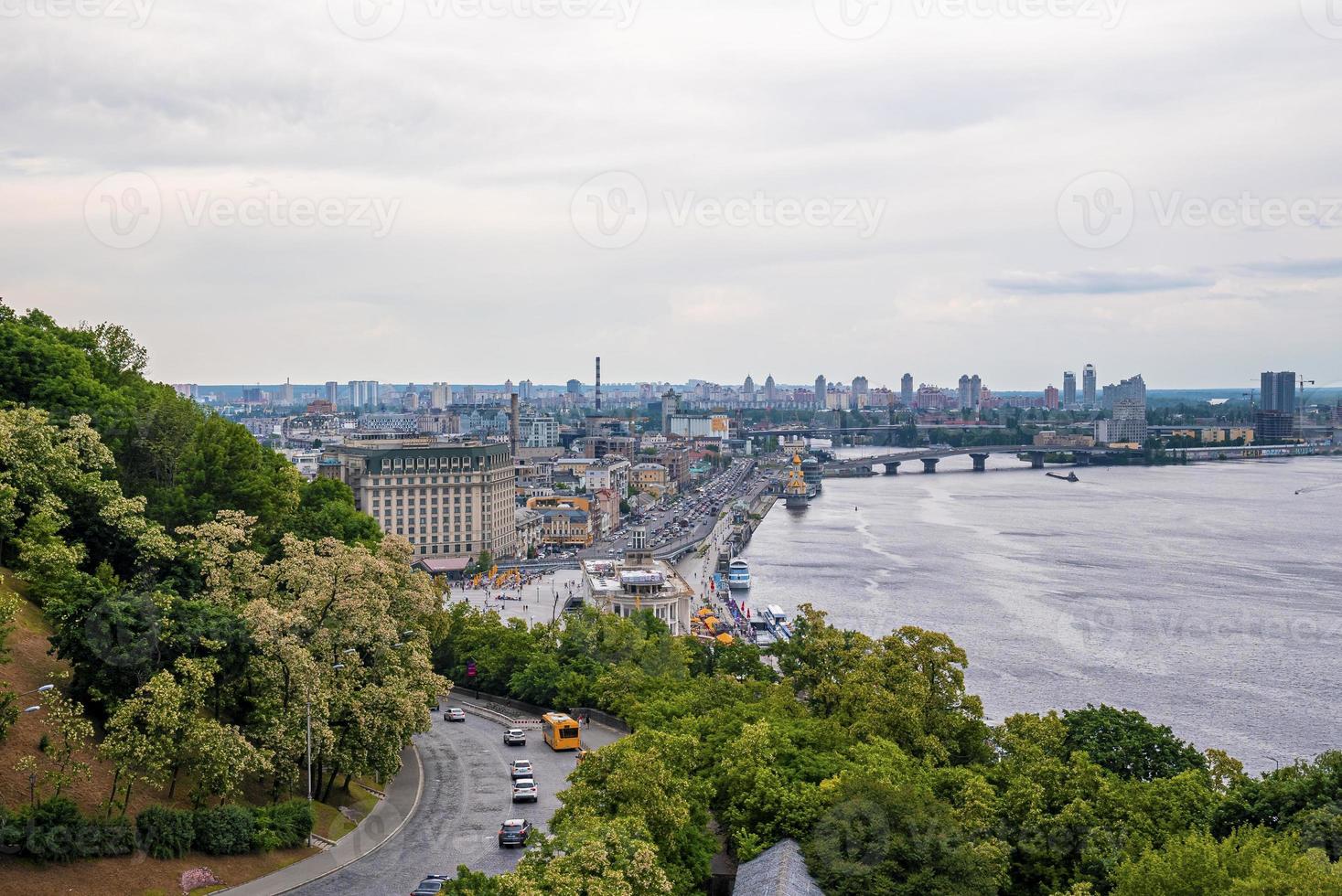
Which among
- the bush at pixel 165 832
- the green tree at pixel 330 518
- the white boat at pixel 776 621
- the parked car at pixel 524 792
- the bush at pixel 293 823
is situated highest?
the green tree at pixel 330 518

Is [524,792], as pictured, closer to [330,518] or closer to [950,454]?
[330,518]

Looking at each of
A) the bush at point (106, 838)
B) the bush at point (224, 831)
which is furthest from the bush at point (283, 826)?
the bush at point (106, 838)

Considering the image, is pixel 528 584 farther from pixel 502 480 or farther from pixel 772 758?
pixel 772 758

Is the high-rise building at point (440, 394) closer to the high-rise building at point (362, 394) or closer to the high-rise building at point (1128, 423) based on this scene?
the high-rise building at point (362, 394)

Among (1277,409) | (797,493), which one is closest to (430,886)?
(797,493)

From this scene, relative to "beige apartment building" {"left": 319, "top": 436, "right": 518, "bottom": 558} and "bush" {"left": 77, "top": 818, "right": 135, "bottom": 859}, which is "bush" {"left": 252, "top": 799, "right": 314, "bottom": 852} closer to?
"bush" {"left": 77, "top": 818, "right": 135, "bottom": 859}

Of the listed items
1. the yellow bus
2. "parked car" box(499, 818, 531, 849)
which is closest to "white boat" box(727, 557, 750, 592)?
the yellow bus

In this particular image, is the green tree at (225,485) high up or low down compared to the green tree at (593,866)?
up
